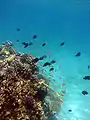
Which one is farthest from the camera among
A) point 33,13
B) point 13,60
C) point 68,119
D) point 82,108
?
point 33,13

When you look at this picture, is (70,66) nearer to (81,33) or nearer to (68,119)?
(68,119)

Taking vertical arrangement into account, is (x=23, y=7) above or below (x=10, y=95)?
above

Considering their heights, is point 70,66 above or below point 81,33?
below

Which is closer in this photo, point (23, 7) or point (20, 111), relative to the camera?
point (20, 111)

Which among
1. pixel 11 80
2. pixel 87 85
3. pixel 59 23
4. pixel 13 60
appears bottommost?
pixel 11 80

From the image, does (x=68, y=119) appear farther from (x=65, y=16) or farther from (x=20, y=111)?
(x=65, y=16)

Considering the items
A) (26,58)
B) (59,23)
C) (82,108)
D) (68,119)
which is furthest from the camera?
(59,23)

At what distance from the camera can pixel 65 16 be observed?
103 m

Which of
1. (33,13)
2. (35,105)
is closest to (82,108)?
(35,105)

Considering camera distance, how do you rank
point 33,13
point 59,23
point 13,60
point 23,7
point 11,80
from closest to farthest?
point 11,80 < point 13,60 < point 23,7 < point 33,13 < point 59,23

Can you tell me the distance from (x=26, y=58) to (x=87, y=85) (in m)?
21.3

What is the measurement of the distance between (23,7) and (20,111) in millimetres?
81800

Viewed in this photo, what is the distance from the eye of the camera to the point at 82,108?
A: 70.0 ft

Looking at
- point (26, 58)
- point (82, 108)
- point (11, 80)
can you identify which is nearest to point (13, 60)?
point (26, 58)
